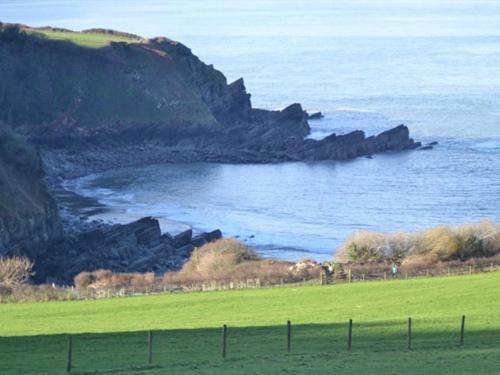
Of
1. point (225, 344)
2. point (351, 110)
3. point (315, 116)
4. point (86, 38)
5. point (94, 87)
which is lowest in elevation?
point (225, 344)

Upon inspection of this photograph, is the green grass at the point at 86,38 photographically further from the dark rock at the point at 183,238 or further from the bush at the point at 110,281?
the bush at the point at 110,281

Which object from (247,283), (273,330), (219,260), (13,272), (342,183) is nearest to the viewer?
(273,330)

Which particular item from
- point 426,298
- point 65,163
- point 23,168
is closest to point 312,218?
point 23,168

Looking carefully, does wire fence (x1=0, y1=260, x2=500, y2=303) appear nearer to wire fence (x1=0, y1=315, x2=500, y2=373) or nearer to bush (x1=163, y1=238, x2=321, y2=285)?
bush (x1=163, y1=238, x2=321, y2=285)

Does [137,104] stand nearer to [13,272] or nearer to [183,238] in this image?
[183,238]

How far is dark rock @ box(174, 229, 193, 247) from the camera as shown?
7781cm

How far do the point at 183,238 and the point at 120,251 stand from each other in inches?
228

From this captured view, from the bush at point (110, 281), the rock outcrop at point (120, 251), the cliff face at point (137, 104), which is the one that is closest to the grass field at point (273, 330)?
the bush at point (110, 281)

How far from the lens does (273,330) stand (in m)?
33.2

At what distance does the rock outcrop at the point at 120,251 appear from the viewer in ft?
230

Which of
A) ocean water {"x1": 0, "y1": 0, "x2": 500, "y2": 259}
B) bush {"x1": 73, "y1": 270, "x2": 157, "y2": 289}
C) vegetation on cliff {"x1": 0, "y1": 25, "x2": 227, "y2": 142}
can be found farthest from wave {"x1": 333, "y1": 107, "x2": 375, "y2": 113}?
bush {"x1": 73, "y1": 270, "x2": 157, "y2": 289}

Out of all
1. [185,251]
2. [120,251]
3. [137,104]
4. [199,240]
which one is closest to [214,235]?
[199,240]

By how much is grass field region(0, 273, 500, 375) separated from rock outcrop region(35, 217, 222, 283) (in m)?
25.9

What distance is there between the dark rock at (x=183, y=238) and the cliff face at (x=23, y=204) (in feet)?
22.0
